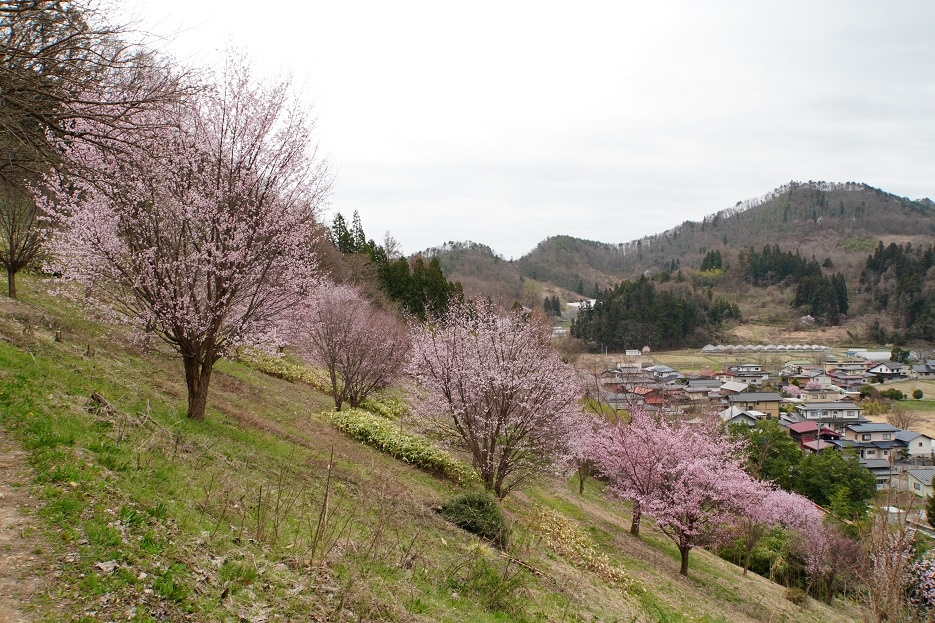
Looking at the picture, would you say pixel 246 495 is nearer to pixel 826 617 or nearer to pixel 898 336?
pixel 826 617

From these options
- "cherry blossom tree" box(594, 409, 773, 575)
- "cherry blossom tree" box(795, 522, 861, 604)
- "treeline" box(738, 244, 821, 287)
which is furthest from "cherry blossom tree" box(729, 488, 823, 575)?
"treeline" box(738, 244, 821, 287)

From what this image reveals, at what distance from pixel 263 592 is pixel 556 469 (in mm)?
10838

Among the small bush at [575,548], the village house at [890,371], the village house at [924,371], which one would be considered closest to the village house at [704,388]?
the village house at [890,371]

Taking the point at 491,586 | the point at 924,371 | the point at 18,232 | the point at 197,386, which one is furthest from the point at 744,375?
the point at 18,232

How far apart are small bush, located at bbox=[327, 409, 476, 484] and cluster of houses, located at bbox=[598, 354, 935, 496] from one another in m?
18.4

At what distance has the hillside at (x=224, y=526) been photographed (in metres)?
4.64

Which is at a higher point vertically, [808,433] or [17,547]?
[17,547]

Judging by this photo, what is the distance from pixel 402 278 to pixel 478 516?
40.3m

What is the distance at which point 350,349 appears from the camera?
830 inches

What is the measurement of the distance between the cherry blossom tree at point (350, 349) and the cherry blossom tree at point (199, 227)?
9.16m

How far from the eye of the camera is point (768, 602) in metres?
18.0

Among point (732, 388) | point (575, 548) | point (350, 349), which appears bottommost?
point (732, 388)

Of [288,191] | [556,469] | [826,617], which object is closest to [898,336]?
[826,617]

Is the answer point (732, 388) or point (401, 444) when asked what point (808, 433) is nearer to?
point (732, 388)
